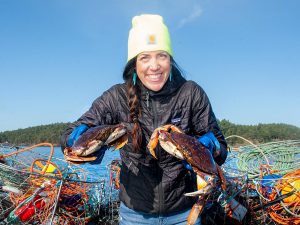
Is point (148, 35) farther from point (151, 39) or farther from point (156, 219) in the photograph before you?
point (156, 219)

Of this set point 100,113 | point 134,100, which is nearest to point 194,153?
point 134,100

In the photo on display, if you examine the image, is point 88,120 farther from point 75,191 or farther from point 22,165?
point 22,165

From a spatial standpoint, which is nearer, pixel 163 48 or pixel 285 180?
pixel 163 48

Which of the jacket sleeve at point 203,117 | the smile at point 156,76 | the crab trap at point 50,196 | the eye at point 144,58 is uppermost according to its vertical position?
the eye at point 144,58

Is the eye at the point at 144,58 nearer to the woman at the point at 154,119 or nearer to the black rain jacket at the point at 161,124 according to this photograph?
the woman at the point at 154,119

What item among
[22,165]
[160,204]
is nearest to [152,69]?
[160,204]

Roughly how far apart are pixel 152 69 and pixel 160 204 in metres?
1.16

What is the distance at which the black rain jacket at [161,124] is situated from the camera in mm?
2645

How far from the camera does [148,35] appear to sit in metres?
2.80

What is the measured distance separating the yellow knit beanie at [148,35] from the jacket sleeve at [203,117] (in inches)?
19.1

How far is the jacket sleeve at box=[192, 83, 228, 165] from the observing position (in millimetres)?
2629

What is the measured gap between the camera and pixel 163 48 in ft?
8.98

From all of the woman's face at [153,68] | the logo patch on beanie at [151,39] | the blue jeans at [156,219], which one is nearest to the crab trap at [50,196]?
the blue jeans at [156,219]

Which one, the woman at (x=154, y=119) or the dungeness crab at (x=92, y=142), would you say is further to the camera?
the woman at (x=154, y=119)
